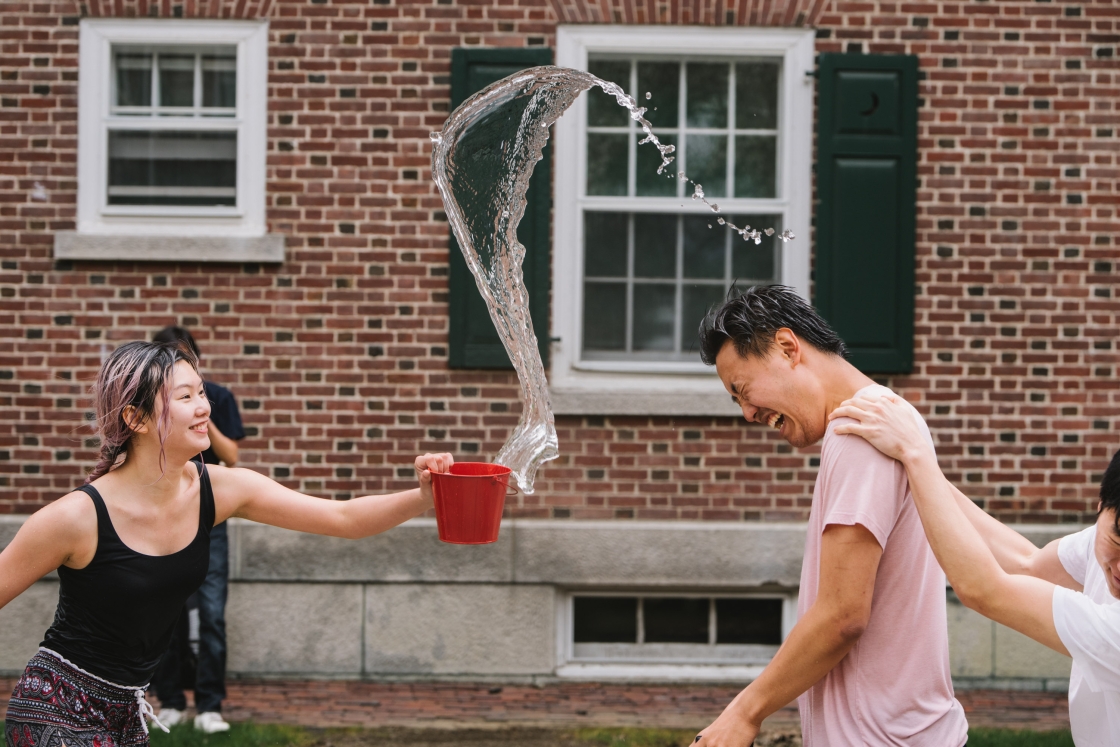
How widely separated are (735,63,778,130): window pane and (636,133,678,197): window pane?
476 millimetres

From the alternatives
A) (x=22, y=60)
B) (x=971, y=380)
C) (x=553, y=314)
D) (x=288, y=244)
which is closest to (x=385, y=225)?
(x=288, y=244)

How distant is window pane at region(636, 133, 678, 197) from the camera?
6812 millimetres

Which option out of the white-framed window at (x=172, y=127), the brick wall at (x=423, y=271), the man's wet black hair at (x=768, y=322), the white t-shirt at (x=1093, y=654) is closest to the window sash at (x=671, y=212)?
the brick wall at (x=423, y=271)

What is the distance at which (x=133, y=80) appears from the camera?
677cm

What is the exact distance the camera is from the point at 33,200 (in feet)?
21.7

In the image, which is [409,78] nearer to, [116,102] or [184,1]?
[184,1]

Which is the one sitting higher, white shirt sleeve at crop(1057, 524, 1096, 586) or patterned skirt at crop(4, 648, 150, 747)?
white shirt sleeve at crop(1057, 524, 1096, 586)

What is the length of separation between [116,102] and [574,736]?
4834 millimetres

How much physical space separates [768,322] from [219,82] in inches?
213

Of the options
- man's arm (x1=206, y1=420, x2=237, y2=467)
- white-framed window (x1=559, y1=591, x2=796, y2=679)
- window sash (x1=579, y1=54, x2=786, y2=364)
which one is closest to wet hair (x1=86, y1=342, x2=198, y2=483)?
man's arm (x1=206, y1=420, x2=237, y2=467)

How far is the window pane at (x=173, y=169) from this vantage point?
6762mm

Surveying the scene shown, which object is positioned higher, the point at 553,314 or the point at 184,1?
the point at 184,1

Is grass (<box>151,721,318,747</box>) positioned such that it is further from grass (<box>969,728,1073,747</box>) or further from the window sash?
grass (<box>969,728,1073,747</box>)

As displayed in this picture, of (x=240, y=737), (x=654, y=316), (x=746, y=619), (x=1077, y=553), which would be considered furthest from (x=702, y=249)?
(x=1077, y=553)
